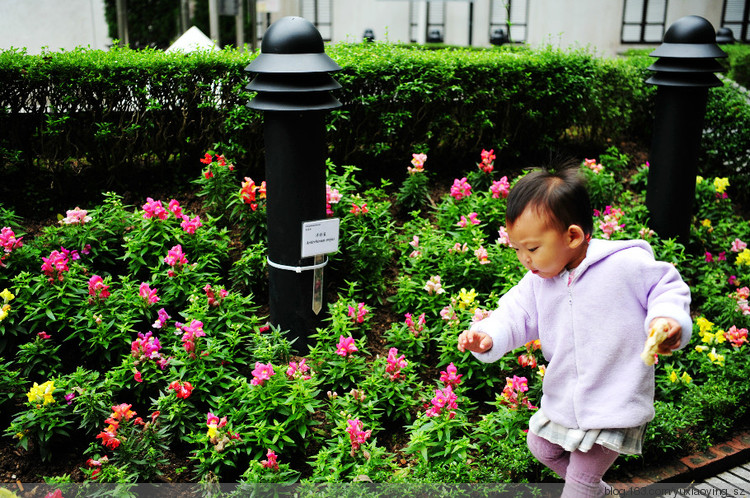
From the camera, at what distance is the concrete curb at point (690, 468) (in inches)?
130

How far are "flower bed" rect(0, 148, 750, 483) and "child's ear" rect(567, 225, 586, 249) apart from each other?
1078 mm

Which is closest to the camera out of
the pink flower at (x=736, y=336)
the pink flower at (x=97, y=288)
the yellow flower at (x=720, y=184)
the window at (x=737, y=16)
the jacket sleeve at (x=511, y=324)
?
→ the jacket sleeve at (x=511, y=324)


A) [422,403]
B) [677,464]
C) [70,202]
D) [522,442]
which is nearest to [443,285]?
[422,403]

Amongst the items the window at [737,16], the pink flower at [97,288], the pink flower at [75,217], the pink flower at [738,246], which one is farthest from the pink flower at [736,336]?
the window at [737,16]

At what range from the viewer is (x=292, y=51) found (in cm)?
350

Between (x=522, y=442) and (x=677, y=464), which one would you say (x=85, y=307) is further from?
(x=677, y=464)

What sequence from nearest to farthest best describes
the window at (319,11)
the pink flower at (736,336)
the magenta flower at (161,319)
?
the magenta flower at (161,319)
the pink flower at (736,336)
the window at (319,11)

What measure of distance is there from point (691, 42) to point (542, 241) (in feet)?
11.0

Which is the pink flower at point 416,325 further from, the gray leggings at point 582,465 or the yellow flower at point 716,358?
the yellow flower at point 716,358

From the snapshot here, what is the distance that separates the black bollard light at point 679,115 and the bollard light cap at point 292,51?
8.80 ft

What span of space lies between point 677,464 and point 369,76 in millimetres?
3398

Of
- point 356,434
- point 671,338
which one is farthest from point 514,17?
point 671,338

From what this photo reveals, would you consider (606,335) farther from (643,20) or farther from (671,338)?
(643,20)

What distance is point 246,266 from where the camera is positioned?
169 inches
